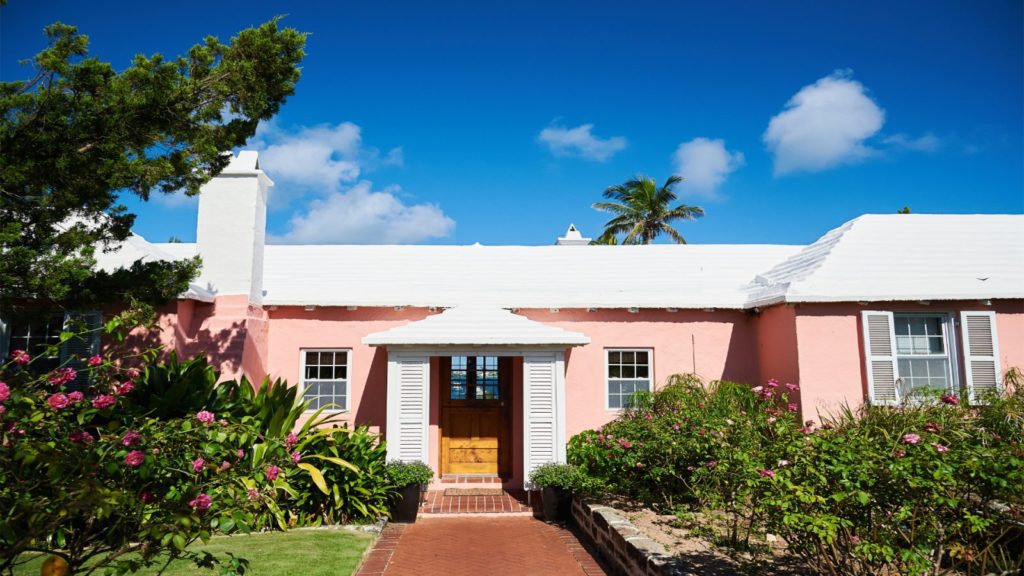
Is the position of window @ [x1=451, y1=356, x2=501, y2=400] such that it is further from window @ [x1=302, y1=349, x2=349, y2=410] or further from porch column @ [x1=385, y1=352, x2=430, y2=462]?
window @ [x1=302, y1=349, x2=349, y2=410]

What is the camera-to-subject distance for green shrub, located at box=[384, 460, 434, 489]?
9.13 m

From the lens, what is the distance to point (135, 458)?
3289mm

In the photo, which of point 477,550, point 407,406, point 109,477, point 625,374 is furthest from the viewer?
point 625,374

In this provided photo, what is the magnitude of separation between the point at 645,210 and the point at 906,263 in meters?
23.8

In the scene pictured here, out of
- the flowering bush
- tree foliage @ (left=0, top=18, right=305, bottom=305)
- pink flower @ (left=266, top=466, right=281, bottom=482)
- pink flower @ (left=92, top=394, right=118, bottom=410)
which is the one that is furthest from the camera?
tree foliage @ (left=0, top=18, right=305, bottom=305)

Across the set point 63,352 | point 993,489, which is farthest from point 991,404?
point 63,352

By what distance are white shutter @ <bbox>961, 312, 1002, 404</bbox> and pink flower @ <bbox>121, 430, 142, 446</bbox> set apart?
12280 millimetres

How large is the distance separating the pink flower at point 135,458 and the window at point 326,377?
333 inches

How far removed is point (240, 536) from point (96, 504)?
6.02m

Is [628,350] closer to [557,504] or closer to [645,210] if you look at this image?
[557,504]

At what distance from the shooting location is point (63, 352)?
995 centimetres

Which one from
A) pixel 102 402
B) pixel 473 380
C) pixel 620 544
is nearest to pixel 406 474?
pixel 473 380

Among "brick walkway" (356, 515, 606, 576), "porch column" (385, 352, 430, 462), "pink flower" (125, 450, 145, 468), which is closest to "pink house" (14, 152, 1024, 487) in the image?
"porch column" (385, 352, 430, 462)

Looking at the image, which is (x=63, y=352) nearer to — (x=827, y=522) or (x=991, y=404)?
(x=827, y=522)
